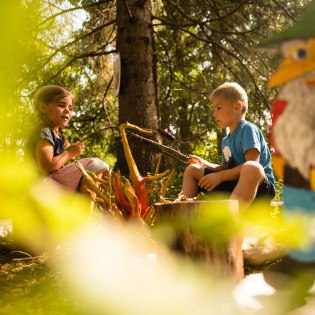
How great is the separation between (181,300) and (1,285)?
1834 mm

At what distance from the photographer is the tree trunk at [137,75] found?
4.50 m

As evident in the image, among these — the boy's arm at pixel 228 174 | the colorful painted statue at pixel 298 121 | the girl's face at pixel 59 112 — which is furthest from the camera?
the girl's face at pixel 59 112

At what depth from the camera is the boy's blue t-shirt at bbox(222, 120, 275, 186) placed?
2516 millimetres

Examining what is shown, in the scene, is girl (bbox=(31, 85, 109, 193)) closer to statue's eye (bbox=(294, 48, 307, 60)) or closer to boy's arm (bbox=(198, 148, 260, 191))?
boy's arm (bbox=(198, 148, 260, 191))

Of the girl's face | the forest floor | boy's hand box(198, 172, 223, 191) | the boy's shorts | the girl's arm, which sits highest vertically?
the girl's face

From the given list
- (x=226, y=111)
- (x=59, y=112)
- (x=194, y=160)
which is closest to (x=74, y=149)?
(x=59, y=112)

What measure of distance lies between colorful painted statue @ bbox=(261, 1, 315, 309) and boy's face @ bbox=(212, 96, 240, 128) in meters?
1.33

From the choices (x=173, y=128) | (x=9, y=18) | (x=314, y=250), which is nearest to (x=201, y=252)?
(x=314, y=250)

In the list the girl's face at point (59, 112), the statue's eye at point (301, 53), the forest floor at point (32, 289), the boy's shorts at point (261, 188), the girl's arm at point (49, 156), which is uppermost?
the girl's face at point (59, 112)

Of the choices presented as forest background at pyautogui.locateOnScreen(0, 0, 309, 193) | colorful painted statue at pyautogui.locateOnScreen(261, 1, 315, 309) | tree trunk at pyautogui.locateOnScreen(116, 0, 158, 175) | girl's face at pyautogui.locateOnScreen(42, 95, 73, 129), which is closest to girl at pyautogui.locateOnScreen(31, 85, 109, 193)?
girl's face at pyautogui.locateOnScreen(42, 95, 73, 129)

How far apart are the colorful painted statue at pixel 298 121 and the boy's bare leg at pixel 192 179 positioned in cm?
134

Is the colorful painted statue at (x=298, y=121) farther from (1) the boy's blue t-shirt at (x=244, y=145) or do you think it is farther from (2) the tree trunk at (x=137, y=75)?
(2) the tree trunk at (x=137, y=75)

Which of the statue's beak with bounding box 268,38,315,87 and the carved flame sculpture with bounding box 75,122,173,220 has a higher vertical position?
the statue's beak with bounding box 268,38,315,87

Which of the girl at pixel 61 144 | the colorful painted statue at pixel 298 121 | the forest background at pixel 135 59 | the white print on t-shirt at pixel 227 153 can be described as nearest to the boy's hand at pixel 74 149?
the girl at pixel 61 144
